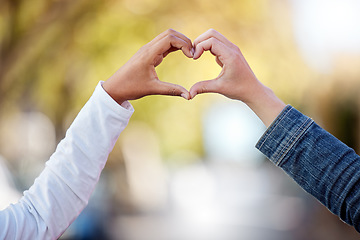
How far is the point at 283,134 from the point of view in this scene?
1529mm

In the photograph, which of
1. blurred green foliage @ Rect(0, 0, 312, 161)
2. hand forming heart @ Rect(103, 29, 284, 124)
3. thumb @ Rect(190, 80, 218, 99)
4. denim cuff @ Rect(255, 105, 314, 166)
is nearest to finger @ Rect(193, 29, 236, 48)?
A: hand forming heart @ Rect(103, 29, 284, 124)

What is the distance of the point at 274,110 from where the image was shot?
159 centimetres

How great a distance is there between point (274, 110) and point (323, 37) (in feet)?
31.6

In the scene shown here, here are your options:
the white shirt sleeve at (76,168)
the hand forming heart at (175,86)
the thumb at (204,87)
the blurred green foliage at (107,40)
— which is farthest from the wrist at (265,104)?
the blurred green foliage at (107,40)

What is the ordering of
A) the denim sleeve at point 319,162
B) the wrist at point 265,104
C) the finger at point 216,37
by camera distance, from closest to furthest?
the denim sleeve at point 319,162 < the wrist at point 265,104 < the finger at point 216,37

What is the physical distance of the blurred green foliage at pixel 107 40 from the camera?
768 centimetres

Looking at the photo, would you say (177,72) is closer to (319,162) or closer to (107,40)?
(107,40)

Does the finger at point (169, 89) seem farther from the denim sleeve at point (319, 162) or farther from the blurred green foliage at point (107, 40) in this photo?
the blurred green foliage at point (107, 40)

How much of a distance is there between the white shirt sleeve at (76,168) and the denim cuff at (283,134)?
45 cm

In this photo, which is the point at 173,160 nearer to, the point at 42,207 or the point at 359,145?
the point at 359,145

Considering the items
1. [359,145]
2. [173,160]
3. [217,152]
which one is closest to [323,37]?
[359,145]

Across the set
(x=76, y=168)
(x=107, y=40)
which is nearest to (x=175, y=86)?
(x=76, y=168)

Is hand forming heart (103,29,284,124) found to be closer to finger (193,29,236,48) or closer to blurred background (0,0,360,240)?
finger (193,29,236,48)

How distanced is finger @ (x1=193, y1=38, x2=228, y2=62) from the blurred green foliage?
19.5 feet
